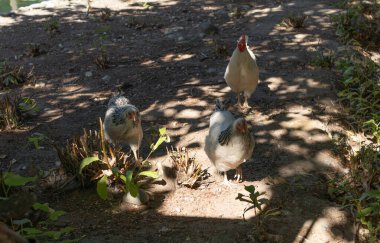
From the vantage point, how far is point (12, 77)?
7.33m

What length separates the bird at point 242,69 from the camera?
531 cm

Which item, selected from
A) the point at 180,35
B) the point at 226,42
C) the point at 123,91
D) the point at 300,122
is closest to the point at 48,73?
the point at 123,91

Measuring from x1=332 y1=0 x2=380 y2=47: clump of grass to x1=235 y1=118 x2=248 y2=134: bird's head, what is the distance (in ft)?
17.1

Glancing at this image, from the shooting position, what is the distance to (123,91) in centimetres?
688

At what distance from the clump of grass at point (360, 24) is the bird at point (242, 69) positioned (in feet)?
11.1

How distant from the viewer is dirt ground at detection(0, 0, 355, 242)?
3.57 metres

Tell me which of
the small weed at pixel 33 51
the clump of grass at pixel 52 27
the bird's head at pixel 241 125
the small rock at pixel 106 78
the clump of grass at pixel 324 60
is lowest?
the small rock at pixel 106 78

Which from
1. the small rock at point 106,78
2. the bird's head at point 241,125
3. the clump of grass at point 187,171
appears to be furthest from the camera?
the small rock at point 106,78

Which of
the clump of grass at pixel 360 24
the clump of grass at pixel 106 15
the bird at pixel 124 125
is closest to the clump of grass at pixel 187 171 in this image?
the bird at pixel 124 125

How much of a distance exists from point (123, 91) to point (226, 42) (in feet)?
9.76

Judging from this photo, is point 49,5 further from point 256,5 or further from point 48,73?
point 256,5

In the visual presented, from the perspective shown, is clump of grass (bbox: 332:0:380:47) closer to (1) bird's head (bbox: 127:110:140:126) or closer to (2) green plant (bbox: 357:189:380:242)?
(2) green plant (bbox: 357:189:380:242)

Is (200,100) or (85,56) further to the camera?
(85,56)

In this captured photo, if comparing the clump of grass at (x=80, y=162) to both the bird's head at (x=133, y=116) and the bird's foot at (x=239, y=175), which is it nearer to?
the bird's head at (x=133, y=116)
